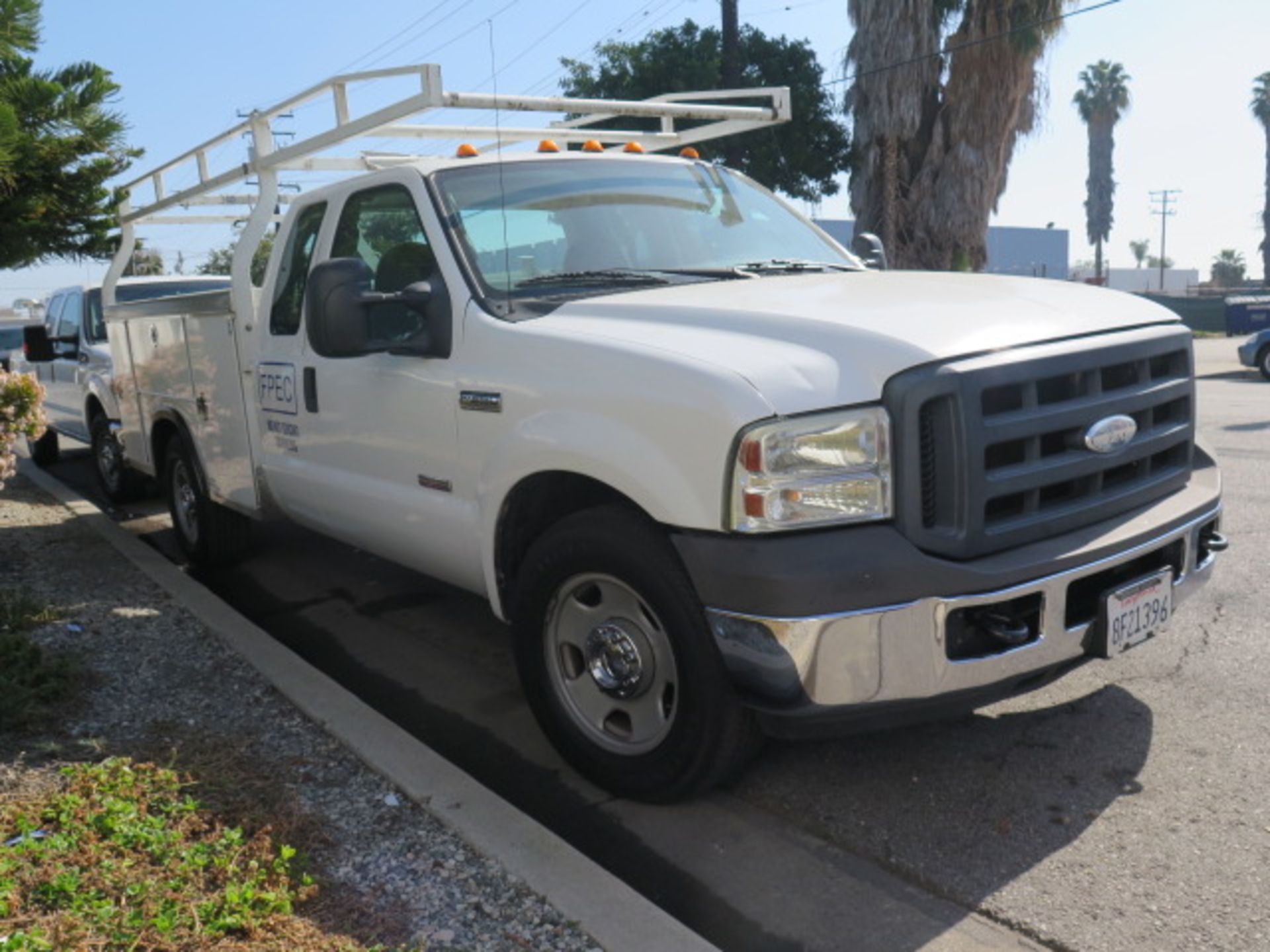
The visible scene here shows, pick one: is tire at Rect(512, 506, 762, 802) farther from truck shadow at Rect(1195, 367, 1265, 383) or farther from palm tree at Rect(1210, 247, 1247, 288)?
palm tree at Rect(1210, 247, 1247, 288)

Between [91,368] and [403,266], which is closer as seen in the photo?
[403,266]

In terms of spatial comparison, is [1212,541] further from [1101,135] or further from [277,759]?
[1101,135]

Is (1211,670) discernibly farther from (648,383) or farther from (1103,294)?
(648,383)

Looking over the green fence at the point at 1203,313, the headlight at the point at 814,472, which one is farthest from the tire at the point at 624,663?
the green fence at the point at 1203,313

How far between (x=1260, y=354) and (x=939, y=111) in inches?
274

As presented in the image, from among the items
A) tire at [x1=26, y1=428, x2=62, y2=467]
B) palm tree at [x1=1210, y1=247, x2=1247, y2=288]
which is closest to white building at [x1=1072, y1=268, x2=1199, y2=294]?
palm tree at [x1=1210, y1=247, x2=1247, y2=288]

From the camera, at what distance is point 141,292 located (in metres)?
10.0

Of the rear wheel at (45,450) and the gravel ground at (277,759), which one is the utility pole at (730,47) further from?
the gravel ground at (277,759)

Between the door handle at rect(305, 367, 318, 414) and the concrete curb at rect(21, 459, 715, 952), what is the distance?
1036mm

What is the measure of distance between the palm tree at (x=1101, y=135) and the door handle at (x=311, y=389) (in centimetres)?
7094

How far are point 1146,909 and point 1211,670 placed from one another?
1807 millimetres

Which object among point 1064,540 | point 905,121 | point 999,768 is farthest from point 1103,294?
point 905,121

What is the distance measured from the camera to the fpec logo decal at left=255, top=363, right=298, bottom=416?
17.2ft

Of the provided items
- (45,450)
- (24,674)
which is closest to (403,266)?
(24,674)
